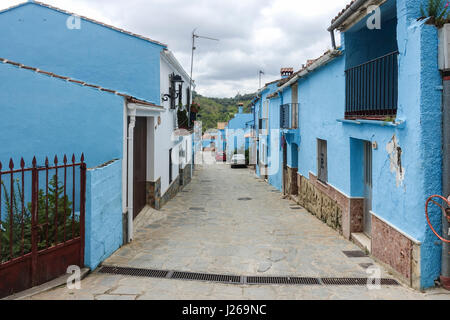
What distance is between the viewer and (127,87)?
12.4m

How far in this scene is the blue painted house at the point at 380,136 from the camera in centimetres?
569

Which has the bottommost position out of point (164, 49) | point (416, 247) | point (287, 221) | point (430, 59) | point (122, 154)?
point (287, 221)

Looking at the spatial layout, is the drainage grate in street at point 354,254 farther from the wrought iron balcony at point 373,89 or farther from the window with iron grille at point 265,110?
the window with iron grille at point 265,110

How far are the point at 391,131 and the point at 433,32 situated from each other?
5.74 ft

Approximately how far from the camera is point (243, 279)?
645cm

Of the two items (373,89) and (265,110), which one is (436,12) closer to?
(373,89)

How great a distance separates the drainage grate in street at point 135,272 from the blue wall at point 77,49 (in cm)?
696

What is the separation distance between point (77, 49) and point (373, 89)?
363 inches

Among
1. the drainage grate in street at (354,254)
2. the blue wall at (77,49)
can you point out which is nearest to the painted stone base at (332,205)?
the drainage grate in street at (354,254)

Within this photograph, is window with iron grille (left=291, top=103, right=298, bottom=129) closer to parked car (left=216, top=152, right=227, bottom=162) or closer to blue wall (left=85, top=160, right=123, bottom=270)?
blue wall (left=85, top=160, right=123, bottom=270)

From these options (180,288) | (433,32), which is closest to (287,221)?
(180,288)

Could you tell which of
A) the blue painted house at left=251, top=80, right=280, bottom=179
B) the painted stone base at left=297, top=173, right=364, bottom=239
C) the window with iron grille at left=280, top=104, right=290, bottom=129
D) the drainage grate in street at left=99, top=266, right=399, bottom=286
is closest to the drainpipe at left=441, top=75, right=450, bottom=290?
the drainage grate in street at left=99, top=266, right=399, bottom=286
